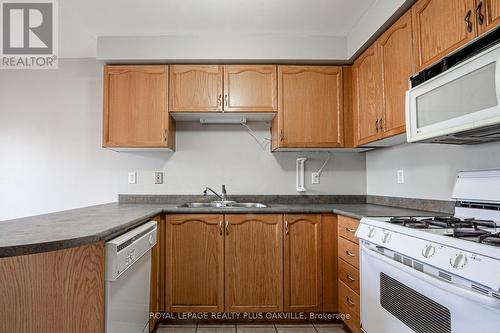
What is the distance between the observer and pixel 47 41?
8.70 ft

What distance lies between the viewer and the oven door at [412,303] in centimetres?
94

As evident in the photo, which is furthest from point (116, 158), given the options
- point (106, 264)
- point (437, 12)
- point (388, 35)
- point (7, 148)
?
point (437, 12)

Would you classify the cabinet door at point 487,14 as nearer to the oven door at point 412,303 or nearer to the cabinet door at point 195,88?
the oven door at point 412,303

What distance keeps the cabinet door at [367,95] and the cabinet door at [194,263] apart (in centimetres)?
131

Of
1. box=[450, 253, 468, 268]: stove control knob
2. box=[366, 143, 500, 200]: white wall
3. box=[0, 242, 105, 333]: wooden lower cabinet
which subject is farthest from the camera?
box=[366, 143, 500, 200]: white wall

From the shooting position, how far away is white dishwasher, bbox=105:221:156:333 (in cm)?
125

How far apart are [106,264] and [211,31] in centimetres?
200

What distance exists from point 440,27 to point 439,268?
120 centimetres

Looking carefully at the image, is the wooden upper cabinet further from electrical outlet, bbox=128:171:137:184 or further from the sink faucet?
the sink faucet

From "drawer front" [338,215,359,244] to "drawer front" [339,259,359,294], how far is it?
0.19 m

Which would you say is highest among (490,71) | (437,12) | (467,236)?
(437,12)

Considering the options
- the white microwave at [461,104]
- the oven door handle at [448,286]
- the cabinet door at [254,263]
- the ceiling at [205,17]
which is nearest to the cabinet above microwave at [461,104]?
the white microwave at [461,104]

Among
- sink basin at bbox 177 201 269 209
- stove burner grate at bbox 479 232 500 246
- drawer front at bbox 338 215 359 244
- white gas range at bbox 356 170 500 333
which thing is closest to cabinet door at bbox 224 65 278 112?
sink basin at bbox 177 201 269 209

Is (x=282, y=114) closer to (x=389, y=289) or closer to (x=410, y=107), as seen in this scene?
(x=410, y=107)
